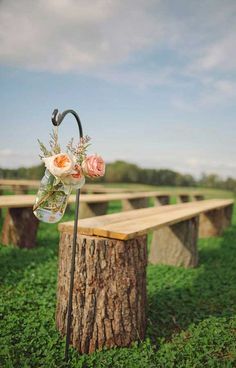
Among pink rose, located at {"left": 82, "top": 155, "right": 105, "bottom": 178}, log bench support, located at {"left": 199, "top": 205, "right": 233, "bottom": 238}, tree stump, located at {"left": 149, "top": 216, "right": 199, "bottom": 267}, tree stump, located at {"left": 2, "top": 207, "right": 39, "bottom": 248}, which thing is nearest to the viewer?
pink rose, located at {"left": 82, "top": 155, "right": 105, "bottom": 178}

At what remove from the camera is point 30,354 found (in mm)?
2332

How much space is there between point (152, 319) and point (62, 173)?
70.2 inches

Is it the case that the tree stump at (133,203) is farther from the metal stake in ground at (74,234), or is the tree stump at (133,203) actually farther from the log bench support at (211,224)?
the metal stake in ground at (74,234)

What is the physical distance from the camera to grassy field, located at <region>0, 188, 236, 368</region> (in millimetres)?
2340

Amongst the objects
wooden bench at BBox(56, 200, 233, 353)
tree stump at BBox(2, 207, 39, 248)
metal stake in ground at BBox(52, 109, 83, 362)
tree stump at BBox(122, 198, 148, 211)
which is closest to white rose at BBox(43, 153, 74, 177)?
metal stake in ground at BBox(52, 109, 83, 362)

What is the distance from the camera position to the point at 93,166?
2129 mm

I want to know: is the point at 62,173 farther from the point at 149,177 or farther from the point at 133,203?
the point at 149,177

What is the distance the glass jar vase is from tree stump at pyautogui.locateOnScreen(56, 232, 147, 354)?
0.37 m

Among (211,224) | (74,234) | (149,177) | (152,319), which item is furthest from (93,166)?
(149,177)

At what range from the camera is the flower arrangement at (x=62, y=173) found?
80.9 inches

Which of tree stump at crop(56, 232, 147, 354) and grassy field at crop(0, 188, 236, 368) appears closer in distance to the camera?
Result: grassy field at crop(0, 188, 236, 368)

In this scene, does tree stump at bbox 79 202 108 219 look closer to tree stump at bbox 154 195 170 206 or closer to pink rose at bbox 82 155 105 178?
tree stump at bbox 154 195 170 206

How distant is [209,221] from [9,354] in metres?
5.52

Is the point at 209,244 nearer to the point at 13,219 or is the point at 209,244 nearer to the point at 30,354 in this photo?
the point at 13,219
